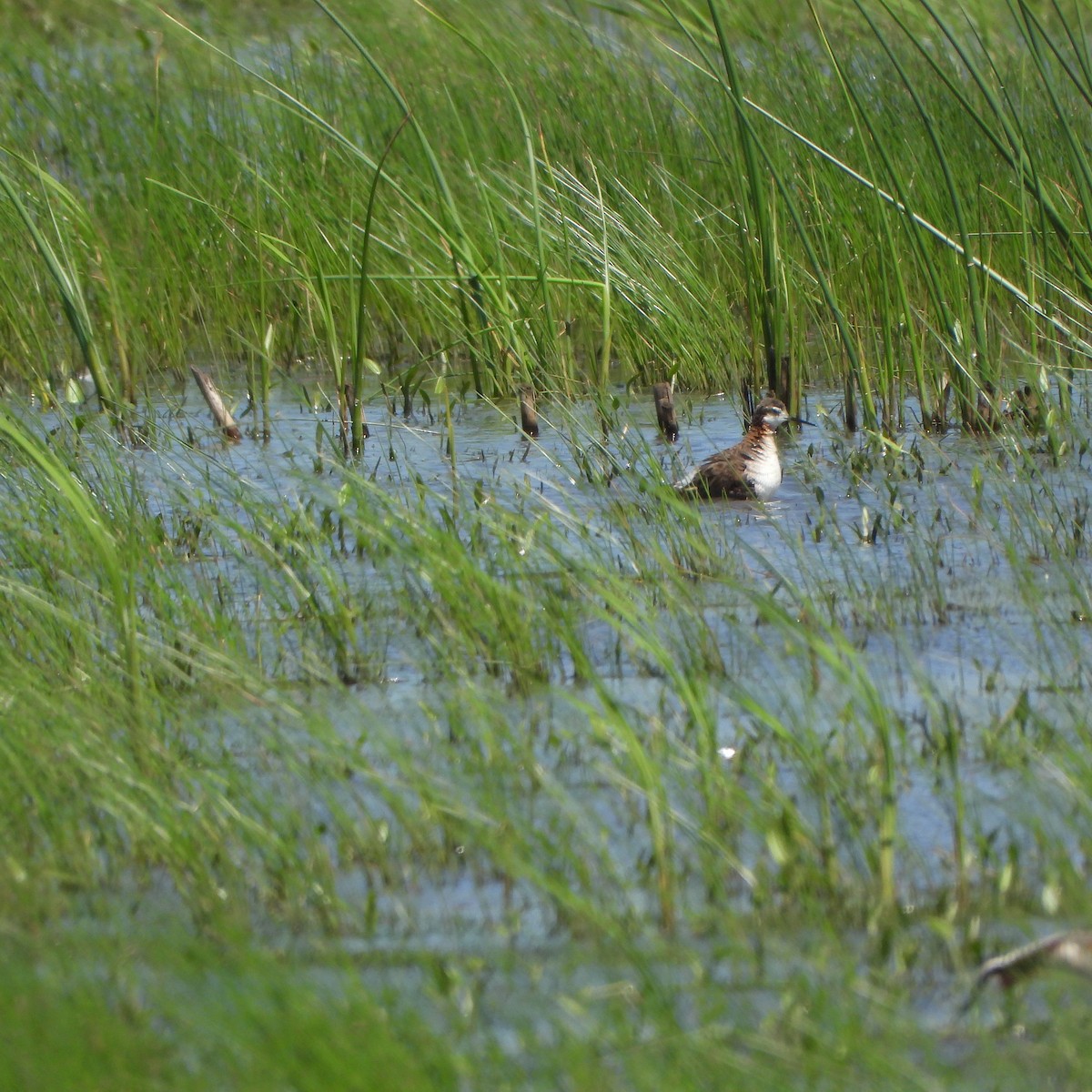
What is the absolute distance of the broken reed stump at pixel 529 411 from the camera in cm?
641

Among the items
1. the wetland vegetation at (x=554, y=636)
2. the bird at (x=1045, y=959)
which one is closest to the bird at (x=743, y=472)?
the wetland vegetation at (x=554, y=636)

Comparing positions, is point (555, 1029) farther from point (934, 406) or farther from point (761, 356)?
point (761, 356)

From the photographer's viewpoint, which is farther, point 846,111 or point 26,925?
point 846,111

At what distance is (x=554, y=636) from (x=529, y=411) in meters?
2.49

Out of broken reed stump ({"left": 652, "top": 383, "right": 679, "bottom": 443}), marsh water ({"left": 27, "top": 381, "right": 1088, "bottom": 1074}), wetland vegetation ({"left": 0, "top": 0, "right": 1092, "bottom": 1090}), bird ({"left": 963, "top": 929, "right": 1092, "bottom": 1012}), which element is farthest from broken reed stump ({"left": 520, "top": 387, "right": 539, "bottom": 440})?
bird ({"left": 963, "top": 929, "right": 1092, "bottom": 1012})

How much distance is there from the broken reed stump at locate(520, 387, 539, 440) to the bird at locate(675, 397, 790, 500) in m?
0.96

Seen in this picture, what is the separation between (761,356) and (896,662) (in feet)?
11.6

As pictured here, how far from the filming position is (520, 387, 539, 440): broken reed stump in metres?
6.41

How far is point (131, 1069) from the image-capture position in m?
2.25

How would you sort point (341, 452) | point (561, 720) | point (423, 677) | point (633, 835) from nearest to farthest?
1. point (633, 835)
2. point (561, 720)
3. point (423, 677)
4. point (341, 452)

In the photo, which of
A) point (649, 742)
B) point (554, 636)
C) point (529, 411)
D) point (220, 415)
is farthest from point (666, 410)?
point (649, 742)

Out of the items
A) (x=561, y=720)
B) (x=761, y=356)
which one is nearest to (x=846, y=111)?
(x=761, y=356)

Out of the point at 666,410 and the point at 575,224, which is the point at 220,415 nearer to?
the point at 575,224

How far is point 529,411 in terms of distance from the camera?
6.43m
